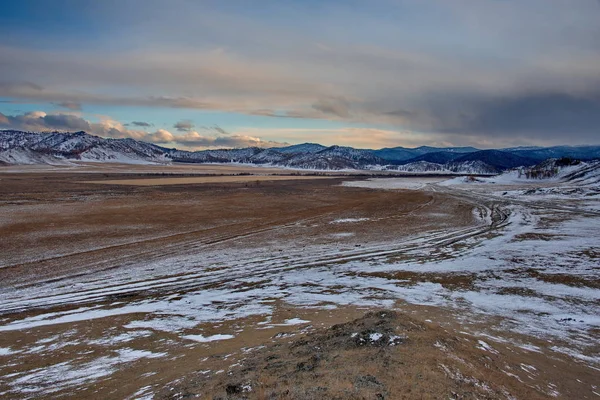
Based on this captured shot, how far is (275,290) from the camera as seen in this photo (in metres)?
14.7

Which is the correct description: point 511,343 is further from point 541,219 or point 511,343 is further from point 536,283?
point 541,219

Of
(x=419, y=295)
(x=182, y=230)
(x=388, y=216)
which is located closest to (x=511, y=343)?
(x=419, y=295)

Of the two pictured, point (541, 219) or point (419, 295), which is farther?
point (541, 219)

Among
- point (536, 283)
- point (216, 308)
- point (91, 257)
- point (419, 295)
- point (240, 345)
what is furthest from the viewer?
point (91, 257)

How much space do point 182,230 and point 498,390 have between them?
24987 millimetres

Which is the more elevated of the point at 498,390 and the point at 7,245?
the point at 498,390

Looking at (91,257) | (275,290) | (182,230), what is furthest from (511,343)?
(182,230)

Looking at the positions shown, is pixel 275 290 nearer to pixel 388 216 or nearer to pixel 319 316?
pixel 319 316

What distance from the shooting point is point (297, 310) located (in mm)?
12305

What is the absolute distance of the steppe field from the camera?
6.65 m

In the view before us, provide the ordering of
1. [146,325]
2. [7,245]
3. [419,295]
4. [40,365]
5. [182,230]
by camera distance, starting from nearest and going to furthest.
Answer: [40,365] < [146,325] < [419,295] < [7,245] < [182,230]

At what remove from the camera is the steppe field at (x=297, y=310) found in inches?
262

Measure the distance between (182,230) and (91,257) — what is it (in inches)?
327

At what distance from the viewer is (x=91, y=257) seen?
19844 millimetres
